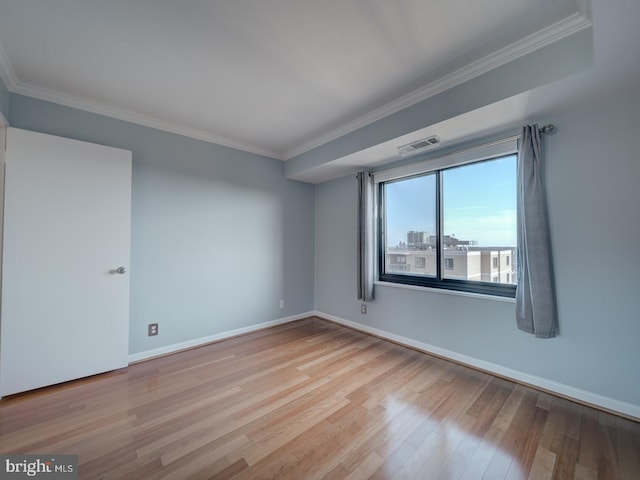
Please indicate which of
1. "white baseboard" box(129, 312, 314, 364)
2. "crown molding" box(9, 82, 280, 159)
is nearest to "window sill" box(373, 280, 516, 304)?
"white baseboard" box(129, 312, 314, 364)

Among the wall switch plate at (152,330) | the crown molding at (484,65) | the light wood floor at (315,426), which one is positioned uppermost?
the crown molding at (484,65)

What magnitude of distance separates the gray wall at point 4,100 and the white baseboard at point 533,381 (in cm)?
419

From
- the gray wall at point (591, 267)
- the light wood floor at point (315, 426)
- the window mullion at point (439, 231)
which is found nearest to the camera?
the light wood floor at point (315, 426)

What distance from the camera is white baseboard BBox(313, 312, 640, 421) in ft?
5.88

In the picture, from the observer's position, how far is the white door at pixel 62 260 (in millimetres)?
2004

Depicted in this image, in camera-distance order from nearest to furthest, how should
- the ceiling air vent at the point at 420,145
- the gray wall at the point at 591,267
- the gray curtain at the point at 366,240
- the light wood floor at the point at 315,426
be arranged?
the light wood floor at the point at 315,426, the gray wall at the point at 591,267, the ceiling air vent at the point at 420,145, the gray curtain at the point at 366,240

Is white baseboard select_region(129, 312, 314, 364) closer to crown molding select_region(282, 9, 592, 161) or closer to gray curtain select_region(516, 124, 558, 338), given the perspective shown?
crown molding select_region(282, 9, 592, 161)

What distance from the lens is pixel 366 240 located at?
335 centimetres

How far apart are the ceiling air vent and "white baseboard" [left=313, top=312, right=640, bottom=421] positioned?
214 centimetres

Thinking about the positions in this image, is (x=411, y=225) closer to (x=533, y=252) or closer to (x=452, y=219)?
(x=452, y=219)

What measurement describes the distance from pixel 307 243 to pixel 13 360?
128 inches

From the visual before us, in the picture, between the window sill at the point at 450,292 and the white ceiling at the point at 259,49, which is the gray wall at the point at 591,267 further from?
the white ceiling at the point at 259,49

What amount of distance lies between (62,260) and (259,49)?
7.74ft

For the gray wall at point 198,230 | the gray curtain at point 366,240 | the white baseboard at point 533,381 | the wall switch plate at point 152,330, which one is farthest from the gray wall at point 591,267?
the wall switch plate at point 152,330
